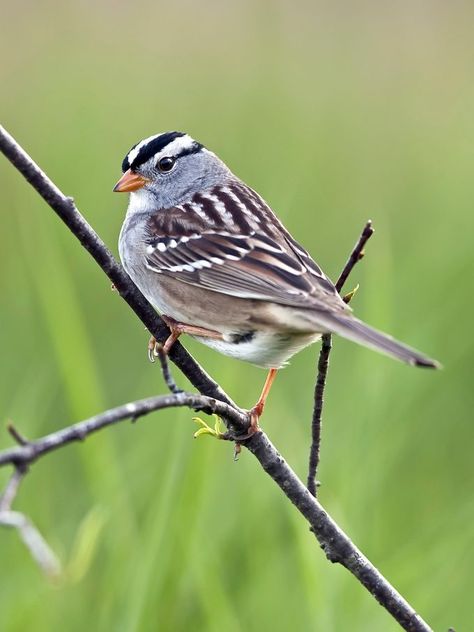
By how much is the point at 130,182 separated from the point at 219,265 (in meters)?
0.64

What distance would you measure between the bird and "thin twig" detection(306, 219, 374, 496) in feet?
0.26

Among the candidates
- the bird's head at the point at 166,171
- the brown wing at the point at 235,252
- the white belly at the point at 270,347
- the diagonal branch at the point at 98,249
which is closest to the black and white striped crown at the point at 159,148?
the bird's head at the point at 166,171

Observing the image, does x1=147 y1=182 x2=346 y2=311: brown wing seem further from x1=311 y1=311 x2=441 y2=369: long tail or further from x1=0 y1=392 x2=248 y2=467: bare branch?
x1=0 y1=392 x2=248 y2=467: bare branch

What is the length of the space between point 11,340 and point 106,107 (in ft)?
11.0

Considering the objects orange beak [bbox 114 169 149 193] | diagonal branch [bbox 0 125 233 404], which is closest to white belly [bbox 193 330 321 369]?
diagonal branch [bbox 0 125 233 404]

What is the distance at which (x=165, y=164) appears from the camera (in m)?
3.96

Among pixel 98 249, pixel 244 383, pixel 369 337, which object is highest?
pixel 98 249

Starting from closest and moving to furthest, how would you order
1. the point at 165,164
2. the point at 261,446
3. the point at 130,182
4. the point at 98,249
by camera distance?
the point at 98,249, the point at 261,446, the point at 130,182, the point at 165,164

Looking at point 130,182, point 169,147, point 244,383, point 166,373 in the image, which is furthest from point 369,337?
point 244,383

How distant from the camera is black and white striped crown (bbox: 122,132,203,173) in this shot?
12.7 feet

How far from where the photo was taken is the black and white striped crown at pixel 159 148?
3.88m

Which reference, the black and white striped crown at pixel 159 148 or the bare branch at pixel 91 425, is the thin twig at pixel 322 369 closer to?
the bare branch at pixel 91 425

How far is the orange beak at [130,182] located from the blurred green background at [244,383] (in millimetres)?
317

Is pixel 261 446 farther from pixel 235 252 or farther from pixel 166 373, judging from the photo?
pixel 235 252
